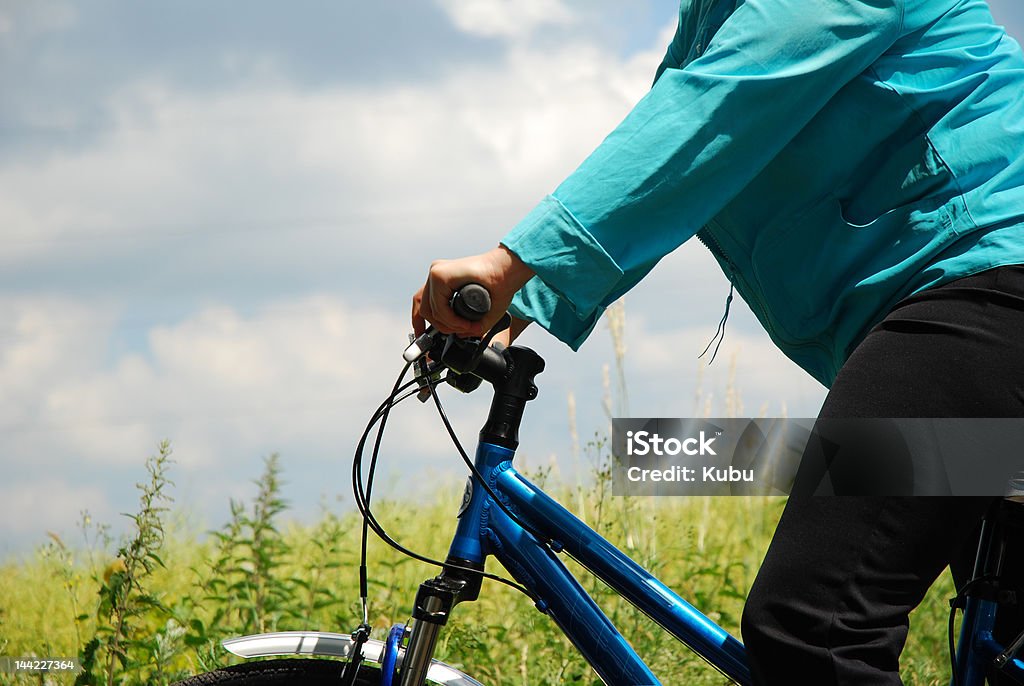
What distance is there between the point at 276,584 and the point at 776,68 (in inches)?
89.9

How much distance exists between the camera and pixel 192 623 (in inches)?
109

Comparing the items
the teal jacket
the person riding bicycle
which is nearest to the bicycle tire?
the person riding bicycle

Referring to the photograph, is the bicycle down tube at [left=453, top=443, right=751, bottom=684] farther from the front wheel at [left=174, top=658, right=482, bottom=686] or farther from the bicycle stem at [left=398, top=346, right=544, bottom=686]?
the front wheel at [left=174, top=658, right=482, bottom=686]

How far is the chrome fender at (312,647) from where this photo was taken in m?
1.67

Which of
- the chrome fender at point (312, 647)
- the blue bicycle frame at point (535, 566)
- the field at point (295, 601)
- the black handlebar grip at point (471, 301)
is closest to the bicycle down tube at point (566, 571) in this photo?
the blue bicycle frame at point (535, 566)

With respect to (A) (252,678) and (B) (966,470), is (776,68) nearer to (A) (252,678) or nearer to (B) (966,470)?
(B) (966,470)

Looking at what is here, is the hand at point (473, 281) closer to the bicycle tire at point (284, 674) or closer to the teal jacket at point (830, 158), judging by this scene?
the teal jacket at point (830, 158)

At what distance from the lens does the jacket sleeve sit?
55.3 inches

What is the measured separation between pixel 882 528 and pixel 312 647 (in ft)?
3.13

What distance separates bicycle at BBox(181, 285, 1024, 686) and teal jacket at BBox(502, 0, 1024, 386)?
278mm

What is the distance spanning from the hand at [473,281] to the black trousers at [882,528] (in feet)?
1.57

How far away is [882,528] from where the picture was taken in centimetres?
131

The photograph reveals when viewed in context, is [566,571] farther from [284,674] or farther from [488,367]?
[284,674]

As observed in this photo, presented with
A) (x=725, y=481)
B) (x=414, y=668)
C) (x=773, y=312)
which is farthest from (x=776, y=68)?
(x=414, y=668)
